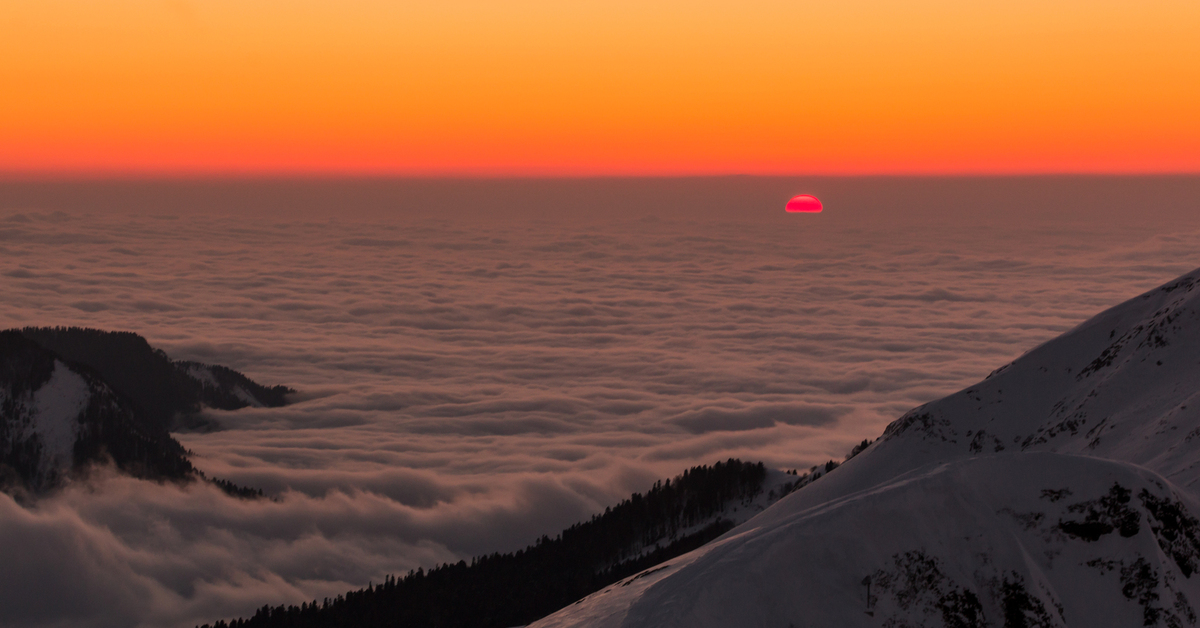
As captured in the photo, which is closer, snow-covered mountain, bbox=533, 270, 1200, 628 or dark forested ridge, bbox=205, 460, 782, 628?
snow-covered mountain, bbox=533, 270, 1200, 628

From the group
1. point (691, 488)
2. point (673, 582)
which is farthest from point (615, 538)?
point (673, 582)

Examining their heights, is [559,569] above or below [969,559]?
below

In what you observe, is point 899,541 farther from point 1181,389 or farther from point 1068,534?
point 1181,389

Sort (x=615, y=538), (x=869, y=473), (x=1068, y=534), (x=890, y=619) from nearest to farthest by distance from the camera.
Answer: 1. (x=890, y=619)
2. (x=1068, y=534)
3. (x=869, y=473)
4. (x=615, y=538)

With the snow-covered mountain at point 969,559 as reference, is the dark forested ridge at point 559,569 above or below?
below

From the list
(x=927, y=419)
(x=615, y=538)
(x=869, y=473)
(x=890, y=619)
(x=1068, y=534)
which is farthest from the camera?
(x=615, y=538)

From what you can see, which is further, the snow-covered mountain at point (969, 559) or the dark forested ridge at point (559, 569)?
the dark forested ridge at point (559, 569)

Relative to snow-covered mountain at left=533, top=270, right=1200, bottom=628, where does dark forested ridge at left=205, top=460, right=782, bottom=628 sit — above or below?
below

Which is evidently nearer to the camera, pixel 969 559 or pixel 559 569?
pixel 969 559
